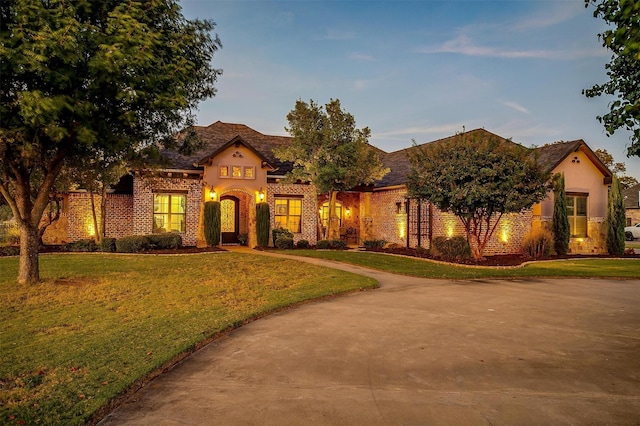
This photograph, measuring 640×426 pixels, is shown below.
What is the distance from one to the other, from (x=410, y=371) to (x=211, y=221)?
17865 mm

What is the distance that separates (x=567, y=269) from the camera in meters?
16.2

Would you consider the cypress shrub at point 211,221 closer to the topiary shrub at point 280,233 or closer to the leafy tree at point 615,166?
the topiary shrub at point 280,233

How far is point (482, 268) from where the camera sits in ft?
53.9

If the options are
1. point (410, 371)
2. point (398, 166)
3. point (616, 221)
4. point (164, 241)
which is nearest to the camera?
point (410, 371)

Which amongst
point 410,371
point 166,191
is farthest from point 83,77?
point 166,191

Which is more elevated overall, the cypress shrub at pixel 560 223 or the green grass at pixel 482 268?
the cypress shrub at pixel 560 223

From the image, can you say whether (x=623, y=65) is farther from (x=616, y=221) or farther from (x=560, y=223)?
(x=616, y=221)

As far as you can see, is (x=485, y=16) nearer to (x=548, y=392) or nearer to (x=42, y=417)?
(x=548, y=392)

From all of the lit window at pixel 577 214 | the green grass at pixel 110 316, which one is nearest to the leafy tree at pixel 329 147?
the green grass at pixel 110 316

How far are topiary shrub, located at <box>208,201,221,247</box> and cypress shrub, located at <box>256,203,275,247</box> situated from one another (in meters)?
2.01

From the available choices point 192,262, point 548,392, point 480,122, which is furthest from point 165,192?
point 548,392

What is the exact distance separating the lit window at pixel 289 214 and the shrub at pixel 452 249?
8415 millimetres

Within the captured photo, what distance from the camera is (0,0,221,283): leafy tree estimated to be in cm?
817

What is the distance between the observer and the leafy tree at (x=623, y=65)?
13.0ft
